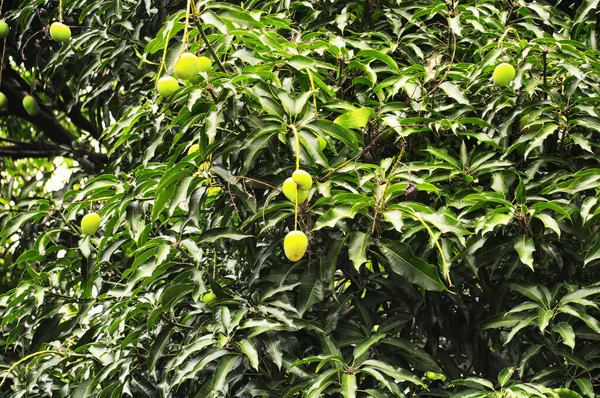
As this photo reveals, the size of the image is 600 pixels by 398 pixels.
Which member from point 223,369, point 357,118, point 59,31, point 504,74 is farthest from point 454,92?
point 59,31

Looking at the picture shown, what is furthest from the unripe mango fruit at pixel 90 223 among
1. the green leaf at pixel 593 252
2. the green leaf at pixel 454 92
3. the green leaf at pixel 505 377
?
the green leaf at pixel 593 252

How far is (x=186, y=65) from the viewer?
1.76 meters

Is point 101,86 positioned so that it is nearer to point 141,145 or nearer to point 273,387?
point 141,145

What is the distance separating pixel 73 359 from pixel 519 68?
1486 millimetres

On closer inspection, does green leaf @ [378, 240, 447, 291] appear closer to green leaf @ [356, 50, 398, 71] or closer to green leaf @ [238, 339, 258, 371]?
green leaf @ [238, 339, 258, 371]

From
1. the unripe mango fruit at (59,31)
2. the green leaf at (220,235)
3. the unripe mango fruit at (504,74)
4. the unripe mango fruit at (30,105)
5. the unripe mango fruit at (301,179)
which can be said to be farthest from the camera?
the unripe mango fruit at (30,105)

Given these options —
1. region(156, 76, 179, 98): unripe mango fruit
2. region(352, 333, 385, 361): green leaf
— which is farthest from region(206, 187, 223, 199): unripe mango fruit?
region(352, 333, 385, 361): green leaf

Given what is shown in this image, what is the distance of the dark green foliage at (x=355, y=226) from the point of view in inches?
75.7

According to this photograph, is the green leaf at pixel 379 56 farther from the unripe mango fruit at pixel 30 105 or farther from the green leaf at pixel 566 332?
the unripe mango fruit at pixel 30 105

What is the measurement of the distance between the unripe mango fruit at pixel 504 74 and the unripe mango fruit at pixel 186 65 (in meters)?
0.82

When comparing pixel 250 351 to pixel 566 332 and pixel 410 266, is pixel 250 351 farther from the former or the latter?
pixel 566 332

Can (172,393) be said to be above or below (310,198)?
below

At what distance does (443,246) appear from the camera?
6.62 feet

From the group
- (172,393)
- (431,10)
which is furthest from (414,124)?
(172,393)
